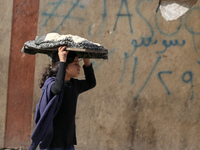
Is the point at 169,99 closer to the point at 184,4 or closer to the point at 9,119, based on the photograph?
the point at 184,4

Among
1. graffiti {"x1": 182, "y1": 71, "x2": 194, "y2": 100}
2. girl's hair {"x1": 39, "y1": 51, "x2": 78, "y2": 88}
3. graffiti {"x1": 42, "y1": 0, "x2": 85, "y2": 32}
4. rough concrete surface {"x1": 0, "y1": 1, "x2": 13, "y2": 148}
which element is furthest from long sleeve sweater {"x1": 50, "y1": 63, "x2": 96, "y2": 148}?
rough concrete surface {"x1": 0, "y1": 1, "x2": 13, "y2": 148}

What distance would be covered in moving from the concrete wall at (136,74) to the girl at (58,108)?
168 cm

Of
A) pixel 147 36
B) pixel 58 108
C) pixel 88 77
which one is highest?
pixel 147 36

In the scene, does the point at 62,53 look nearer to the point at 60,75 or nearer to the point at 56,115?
the point at 60,75

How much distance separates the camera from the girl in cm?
242

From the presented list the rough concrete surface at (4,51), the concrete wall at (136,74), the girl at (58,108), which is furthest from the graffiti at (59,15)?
the girl at (58,108)

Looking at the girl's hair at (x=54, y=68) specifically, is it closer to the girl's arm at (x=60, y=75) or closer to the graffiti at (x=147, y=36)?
the girl's arm at (x=60, y=75)

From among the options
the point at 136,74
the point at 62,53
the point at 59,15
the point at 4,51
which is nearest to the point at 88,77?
the point at 62,53

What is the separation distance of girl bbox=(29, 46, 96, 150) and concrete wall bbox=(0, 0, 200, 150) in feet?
5.51

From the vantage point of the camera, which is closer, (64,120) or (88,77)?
(64,120)

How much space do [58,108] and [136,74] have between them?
201 cm

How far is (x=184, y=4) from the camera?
13.8 ft

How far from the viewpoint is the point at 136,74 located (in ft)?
14.0

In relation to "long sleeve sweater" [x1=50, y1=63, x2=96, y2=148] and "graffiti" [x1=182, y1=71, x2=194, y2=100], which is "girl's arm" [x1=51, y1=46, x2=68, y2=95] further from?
"graffiti" [x1=182, y1=71, x2=194, y2=100]
